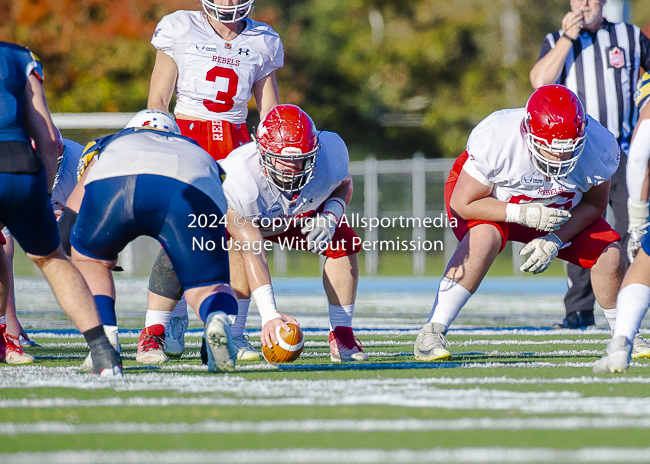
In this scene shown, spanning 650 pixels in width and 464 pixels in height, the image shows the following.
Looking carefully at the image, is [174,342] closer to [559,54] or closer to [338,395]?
[338,395]

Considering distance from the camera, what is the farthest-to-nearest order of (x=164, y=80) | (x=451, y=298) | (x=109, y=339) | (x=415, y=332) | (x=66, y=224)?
(x=415, y=332) < (x=164, y=80) < (x=66, y=224) < (x=451, y=298) < (x=109, y=339)

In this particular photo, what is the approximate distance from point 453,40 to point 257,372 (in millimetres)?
19514

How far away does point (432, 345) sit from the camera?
13.9 ft

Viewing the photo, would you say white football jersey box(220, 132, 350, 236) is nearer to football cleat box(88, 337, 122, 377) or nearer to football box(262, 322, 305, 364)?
football box(262, 322, 305, 364)

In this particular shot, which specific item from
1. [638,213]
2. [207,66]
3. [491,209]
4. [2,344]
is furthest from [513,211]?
[2,344]

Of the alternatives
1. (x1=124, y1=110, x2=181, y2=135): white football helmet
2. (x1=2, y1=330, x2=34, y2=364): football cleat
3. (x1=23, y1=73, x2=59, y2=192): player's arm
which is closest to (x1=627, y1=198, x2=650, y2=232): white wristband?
(x1=124, y1=110, x2=181, y2=135): white football helmet

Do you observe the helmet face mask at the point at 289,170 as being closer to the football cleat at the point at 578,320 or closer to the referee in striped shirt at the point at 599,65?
the referee in striped shirt at the point at 599,65

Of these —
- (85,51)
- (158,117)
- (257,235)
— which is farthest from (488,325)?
(85,51)

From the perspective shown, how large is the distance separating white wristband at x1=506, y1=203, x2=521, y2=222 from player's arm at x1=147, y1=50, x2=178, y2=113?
1862 mm

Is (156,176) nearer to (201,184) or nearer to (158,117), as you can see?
(201,184)

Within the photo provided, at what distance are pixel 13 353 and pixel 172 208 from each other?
1361 mm

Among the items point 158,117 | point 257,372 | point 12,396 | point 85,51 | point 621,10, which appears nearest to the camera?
point 12,396

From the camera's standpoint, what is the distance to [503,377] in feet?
11.6

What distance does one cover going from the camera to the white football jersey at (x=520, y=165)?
169 inches
